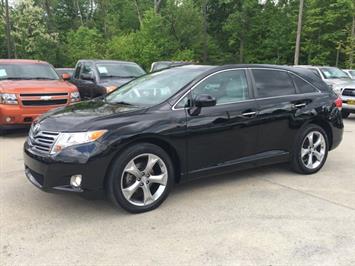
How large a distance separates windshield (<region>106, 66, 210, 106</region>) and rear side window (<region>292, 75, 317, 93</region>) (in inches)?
58.8

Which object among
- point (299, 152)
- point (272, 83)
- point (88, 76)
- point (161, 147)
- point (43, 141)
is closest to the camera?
point (43, 141)

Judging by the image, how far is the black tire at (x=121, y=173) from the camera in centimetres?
408

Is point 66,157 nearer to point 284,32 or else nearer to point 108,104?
point 108,104

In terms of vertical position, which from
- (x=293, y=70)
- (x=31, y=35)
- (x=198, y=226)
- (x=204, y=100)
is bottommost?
(x=198, y=226)

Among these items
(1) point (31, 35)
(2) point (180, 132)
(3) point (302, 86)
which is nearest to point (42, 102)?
(2) point (180, 132)

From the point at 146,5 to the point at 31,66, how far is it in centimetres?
4652

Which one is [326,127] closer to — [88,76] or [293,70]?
[293,70]

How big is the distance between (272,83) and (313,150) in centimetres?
118

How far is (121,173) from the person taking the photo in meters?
4.11

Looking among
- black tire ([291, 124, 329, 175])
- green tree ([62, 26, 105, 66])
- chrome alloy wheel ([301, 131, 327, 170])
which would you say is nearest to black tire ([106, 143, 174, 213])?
black tire ([291, 124, 329, 175])

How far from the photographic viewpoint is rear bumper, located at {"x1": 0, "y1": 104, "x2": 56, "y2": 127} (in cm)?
812

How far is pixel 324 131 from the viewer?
5930mm

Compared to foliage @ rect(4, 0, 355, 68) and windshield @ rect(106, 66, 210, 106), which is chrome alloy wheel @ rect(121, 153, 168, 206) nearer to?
windshield @ rect(106, 66, 210, 106)

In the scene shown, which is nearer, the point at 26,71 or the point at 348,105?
the point at 26,71
